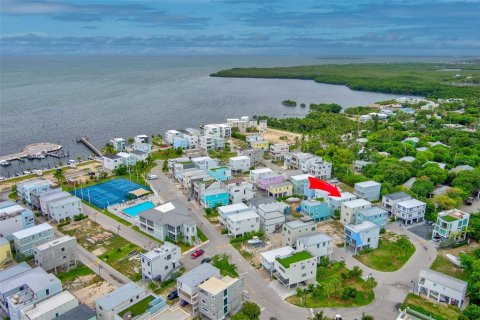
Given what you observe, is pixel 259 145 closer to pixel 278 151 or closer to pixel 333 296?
pixel 278 151

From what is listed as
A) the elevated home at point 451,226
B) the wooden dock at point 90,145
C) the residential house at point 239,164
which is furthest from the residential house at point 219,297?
the wooden dock at point 90,145

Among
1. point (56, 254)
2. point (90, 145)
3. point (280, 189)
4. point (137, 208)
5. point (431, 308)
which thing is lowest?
point (431, 308)

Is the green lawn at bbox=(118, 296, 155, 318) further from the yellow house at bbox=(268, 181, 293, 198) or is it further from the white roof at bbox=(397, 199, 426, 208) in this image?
the white roof at bbox=(397, 199, 426, 208)

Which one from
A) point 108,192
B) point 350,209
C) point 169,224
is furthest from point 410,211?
point 108,192

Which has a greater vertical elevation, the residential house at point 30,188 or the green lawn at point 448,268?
the residential house at point 30,188

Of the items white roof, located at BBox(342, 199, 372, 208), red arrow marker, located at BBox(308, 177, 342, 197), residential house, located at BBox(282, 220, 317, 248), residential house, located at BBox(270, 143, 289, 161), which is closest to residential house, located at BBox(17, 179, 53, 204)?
residential house, located at BBox(282, 220, 317, 248)

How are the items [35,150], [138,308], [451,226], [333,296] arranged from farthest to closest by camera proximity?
[35,150] < [451,226] < [333,296] < [138,308]

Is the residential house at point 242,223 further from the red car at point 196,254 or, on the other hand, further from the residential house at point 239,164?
the residential house at point 239,164
